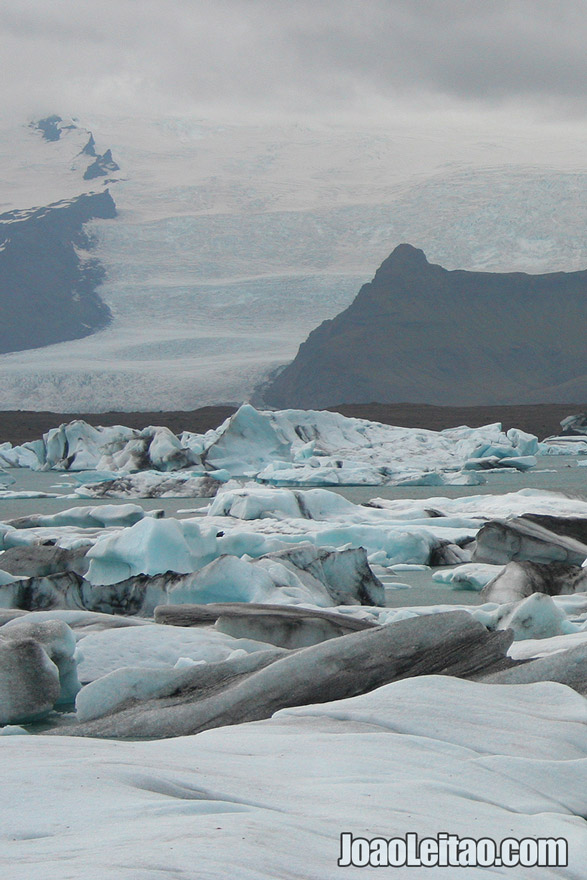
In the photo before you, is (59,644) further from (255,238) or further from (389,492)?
(255,238)

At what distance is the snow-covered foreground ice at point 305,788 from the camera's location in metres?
2.30

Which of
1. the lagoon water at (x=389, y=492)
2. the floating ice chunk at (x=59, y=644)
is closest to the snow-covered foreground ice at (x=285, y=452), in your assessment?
the lagoon water at (x=389, y=492)

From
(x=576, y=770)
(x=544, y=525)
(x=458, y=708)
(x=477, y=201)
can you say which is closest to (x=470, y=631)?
(x=458, y=708)

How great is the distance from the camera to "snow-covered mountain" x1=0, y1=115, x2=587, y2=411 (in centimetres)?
5419

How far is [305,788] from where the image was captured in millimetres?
2945

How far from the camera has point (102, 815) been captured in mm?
2525

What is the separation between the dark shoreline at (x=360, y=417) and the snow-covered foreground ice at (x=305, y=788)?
37.2 metres

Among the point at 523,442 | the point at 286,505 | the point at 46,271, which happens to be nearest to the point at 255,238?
the point at 46,271

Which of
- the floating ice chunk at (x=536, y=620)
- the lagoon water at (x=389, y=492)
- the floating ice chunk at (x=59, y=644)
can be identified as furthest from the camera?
the lagoon water at (x=389, y=492)

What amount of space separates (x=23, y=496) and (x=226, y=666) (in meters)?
16.4

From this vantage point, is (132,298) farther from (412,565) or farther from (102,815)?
(102,815)

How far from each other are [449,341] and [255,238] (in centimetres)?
1622

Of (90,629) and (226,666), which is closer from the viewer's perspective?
(226,666)

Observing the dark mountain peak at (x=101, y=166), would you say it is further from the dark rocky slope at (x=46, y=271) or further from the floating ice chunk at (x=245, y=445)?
the floating ice chunk at (x=245, y=445)
